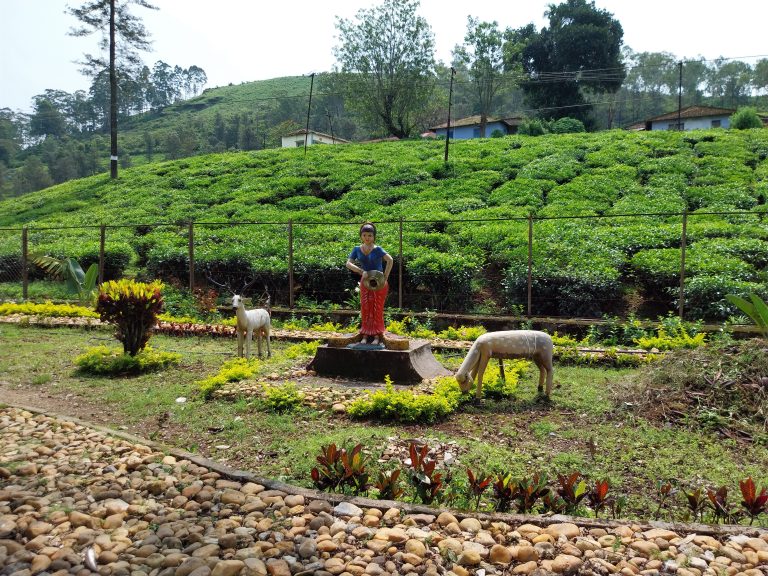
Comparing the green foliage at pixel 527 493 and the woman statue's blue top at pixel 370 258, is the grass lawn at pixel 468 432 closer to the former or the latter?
the green foliage at pixel 527 493

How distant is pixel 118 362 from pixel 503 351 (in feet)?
16.3

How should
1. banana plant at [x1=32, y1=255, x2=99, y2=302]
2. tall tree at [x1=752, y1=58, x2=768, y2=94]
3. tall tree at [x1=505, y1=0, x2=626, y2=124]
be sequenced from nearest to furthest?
banana plant at [x1=32, y1=255, x2=99, y2=302], tall tree at [x1=505, y1=0, x2=626, y2=124], tall tree at [x1=752, y1=58, x2=768, y2=94]

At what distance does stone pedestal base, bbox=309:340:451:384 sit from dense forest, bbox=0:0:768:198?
667 inches

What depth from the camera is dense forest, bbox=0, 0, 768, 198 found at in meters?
39.2

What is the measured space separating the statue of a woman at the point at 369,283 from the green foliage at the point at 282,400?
150 centimetres

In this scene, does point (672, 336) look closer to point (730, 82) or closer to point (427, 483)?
point (427, 483)

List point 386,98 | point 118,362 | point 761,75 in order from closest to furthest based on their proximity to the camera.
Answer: point 118,362
point 386,98
point 761,75

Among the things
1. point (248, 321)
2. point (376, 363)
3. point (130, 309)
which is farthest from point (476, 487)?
point (130, 309)

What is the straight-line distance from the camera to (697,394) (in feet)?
18.2

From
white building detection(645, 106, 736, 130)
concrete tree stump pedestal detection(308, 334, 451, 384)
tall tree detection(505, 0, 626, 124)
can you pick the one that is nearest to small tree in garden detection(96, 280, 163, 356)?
concrete tree stump pedestal detection(308, 334, 451, 384)

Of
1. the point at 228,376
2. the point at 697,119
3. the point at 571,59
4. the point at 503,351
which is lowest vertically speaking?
the point at 228,376

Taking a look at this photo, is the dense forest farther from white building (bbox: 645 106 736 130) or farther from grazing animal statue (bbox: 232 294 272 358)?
Result: grazing animal statue (bbox: 232 294 272 358)

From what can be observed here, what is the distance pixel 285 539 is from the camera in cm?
324

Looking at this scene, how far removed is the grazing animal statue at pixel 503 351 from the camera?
20.4 ft
